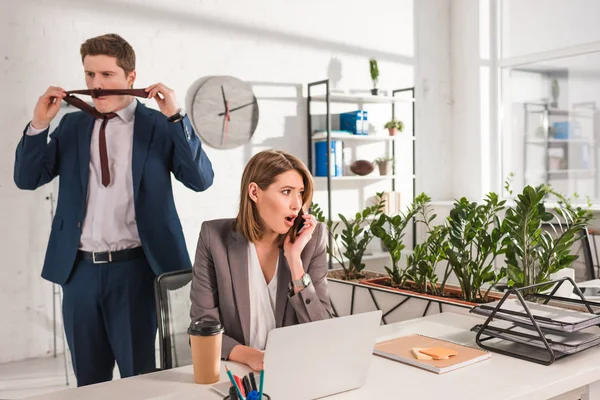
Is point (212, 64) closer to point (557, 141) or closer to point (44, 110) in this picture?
point (44, 110)

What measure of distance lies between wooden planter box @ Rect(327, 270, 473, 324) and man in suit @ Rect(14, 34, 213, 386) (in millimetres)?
702

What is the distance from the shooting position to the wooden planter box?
2.14 metres

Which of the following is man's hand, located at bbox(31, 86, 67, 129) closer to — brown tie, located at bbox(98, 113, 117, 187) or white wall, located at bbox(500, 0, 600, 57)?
brown tie, located at bbox(98, 113, 117, 187)

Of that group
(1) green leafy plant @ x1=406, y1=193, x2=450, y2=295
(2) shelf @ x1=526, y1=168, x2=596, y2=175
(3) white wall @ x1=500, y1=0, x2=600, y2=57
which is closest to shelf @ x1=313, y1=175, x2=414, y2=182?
(2) shelf @ x1=526, y1=168, x2=596, y2=175

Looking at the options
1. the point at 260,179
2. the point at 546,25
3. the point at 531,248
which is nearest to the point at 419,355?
the point at 260,179

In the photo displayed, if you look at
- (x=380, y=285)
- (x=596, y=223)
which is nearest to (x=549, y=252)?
(x=380, y=285)

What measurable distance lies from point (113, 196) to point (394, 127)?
3.43 metres

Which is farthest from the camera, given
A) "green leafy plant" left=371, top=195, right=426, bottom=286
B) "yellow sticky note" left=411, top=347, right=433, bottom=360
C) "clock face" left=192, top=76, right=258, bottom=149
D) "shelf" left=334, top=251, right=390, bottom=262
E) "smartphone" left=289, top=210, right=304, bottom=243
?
"shelf" left=334, top=251, right=390, bottom=262

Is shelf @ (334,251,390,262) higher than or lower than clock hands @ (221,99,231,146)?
lower

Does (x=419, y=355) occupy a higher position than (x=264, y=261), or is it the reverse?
(x=264, y=261)

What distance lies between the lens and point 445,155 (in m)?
5.82

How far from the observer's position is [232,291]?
5.66 ft

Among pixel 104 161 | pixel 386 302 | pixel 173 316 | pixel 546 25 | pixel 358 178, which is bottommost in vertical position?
pixel 386 302

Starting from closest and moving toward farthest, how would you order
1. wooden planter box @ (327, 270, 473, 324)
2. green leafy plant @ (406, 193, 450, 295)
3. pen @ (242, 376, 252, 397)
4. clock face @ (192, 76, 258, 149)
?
1. pen @ (242, 376, 252, 397)
2. wooden planter box @ (327, 270, 473, 324)
3. green leafy plant @ (406, 193, 450, 295)
4. clock face @ (192, 76, 258, 149)
